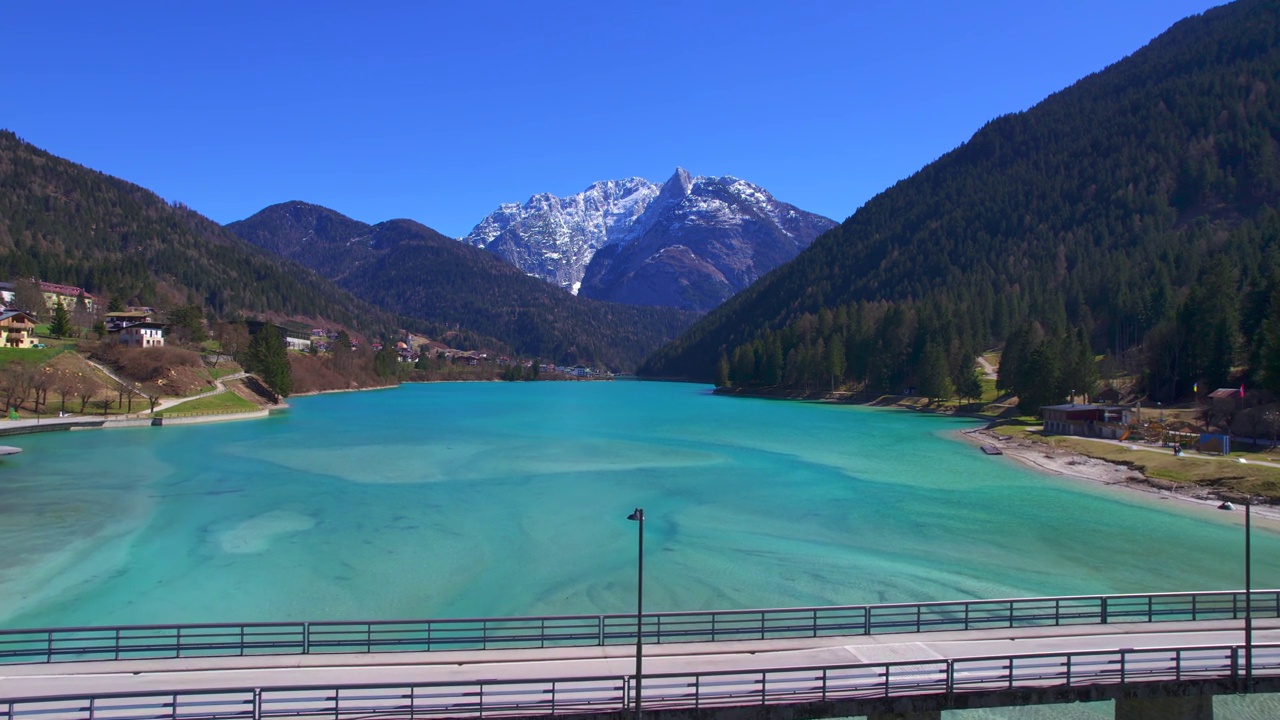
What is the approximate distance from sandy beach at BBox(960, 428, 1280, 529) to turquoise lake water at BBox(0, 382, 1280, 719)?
1.77 metres

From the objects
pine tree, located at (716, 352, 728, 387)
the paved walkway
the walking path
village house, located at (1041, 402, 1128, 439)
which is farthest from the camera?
pine tree, located at (716, 352, 728, 387)

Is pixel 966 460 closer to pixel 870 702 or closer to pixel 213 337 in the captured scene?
pixel 870 702

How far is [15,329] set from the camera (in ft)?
320

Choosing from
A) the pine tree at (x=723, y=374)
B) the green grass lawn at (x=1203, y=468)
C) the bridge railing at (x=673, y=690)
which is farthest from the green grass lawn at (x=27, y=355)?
the pine tree at (x=723, y=374)

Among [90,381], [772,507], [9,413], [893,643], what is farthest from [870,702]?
[90,381]

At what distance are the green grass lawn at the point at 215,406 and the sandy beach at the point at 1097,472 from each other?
93.0 meters

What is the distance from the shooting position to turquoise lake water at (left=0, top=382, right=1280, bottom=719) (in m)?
28.3

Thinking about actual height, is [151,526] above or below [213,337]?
below

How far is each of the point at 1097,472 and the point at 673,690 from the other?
52823mm

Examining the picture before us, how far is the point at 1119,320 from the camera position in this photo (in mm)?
120312

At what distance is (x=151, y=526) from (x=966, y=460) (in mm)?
58779

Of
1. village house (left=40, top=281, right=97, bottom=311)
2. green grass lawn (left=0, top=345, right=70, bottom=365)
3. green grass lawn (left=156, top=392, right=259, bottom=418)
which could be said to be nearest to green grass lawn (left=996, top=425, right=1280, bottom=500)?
green grass lawn (left=156, top=392, right=259, bottom=418)

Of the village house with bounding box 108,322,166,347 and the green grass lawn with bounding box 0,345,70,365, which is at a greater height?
the village house with bounding box 108,322,166,347

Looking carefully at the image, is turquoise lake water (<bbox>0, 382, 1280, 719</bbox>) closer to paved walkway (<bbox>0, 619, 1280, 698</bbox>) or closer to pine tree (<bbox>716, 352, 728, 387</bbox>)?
paved walkway (<bbox>0, 619, 1280, 698</bbox>)
